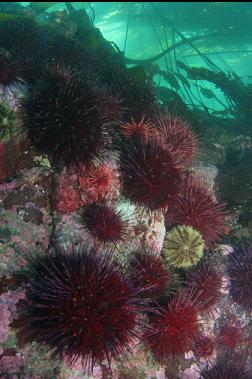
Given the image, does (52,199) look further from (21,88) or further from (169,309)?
(169,309)

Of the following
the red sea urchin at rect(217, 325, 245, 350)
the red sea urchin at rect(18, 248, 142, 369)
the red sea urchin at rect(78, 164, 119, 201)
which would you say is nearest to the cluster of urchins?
the red sea urchin at rect(18, 248, 142, 369)

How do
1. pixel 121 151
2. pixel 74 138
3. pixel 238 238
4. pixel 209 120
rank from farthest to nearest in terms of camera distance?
pixel 209 120 < pixel 238 238 < pixel 121 151 < pixel 74 138

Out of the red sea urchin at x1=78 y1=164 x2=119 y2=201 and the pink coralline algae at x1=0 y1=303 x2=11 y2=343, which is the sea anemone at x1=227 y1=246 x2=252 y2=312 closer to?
the red sea urchin at x1=78 y1=164 x2=119 y2=201

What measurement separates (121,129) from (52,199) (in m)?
1.91

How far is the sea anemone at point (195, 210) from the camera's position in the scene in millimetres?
6297

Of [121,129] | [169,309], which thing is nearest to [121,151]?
[121,129]

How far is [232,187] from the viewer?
344 inches

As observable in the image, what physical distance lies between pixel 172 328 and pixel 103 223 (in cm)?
192

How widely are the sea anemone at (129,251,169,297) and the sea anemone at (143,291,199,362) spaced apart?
29cm

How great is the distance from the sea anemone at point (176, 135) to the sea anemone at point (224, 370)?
392 centimetres

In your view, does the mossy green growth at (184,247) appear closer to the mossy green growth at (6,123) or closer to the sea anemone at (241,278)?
the sea anemone at (241,278)

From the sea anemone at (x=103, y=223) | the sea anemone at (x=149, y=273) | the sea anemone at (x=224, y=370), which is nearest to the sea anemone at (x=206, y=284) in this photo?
the sea anemone at (x=149, y=273)

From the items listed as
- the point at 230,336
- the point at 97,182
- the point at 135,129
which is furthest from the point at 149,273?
the point at 230,336

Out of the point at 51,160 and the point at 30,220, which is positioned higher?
the point at 51,160
